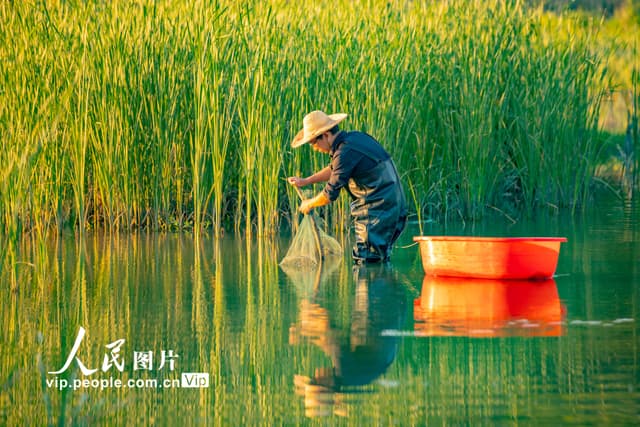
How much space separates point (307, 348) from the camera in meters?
5.36

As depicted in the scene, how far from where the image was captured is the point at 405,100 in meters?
11.0

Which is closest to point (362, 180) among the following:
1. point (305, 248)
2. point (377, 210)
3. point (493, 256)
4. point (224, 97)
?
point (377, 210)

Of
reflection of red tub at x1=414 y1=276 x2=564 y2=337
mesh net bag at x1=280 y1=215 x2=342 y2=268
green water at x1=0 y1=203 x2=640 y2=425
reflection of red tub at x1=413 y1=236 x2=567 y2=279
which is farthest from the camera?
mesh net bag at x1=280 y1=215 x2=342 y2=268

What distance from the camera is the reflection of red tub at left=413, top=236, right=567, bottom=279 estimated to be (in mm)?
7305

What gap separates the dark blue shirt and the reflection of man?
35.2 inches

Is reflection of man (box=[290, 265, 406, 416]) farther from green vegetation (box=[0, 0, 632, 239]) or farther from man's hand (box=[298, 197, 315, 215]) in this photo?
green vegetation (box=[0, 0, 632, 239])

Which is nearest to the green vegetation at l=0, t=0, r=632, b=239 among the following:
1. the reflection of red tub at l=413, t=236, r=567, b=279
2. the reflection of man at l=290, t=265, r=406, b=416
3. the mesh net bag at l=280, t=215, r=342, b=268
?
the mesh net bag at l=280, t=215, r=342, b=268

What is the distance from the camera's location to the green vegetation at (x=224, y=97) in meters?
10.2

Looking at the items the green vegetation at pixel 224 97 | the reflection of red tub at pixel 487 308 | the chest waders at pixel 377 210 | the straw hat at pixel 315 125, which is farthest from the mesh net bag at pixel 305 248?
the green vegetation at pixel 224 97

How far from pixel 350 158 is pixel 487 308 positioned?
88.2 inches

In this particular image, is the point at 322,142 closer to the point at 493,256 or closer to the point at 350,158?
the point at 350,158

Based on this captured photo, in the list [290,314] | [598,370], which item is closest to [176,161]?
[290,314]

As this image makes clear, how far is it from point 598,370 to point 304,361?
1.32 meters

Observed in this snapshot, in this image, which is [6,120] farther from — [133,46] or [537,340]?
[537,340]
